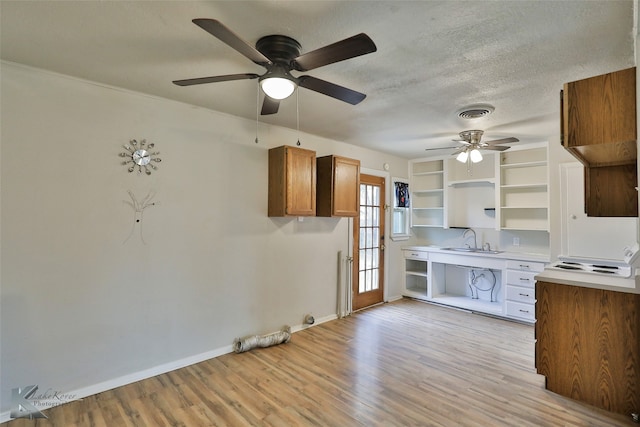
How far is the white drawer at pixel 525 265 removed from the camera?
166 inches

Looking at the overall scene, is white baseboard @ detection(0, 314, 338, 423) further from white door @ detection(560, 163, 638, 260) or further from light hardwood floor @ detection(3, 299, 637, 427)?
white door @ detection(560, 163, 638, 260)

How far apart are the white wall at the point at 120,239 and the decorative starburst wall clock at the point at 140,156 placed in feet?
0.18

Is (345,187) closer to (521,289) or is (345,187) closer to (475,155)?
(475,155)

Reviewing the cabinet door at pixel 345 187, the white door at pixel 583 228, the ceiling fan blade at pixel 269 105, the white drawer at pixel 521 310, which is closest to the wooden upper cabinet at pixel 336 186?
the cabinet door at pixel 345 187

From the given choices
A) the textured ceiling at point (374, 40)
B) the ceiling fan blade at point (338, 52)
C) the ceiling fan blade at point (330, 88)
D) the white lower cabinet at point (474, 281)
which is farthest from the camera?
the white lower cabinet at point (474, 281)

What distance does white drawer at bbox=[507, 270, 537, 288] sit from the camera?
4266mm

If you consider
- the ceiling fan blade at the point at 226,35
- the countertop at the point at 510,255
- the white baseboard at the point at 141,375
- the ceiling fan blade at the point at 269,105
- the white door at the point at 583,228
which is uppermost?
the ceiling fan blade at the point at 269,105

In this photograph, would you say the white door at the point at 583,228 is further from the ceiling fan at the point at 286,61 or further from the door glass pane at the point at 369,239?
the ceiling fan at the point at 286,61

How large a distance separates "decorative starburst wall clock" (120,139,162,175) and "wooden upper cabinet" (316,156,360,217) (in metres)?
1.88

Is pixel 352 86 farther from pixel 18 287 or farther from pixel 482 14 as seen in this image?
pixel 18 287

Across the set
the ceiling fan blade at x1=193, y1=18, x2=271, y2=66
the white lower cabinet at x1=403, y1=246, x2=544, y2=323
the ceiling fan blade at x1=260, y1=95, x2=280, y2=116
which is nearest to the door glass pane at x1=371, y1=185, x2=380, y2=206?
the white lower cabinet at x1=403, y1=246, x2=544, y2=323

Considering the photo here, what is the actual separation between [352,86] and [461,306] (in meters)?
3.90

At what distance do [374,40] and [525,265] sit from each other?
3867mm

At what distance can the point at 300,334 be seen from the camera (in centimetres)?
388
